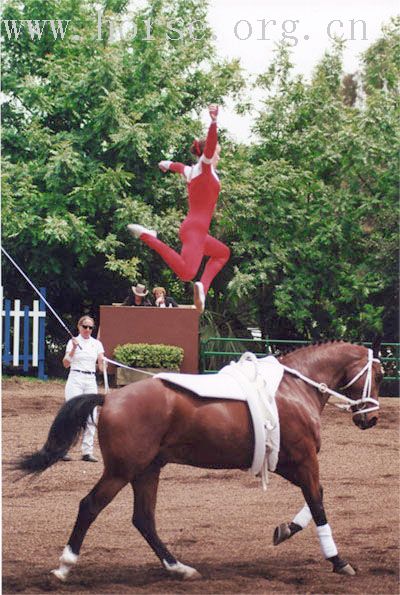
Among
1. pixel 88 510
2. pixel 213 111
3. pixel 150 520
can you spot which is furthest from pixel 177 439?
pixel 213 111

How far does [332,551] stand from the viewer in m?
6.53

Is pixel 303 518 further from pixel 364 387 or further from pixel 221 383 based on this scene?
pixel 221 383

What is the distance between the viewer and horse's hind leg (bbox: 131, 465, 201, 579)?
6.46 m

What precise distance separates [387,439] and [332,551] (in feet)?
22.2

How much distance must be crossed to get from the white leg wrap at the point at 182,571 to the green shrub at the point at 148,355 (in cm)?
903

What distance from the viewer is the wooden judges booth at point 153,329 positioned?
15875mm

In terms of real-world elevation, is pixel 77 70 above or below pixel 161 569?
above

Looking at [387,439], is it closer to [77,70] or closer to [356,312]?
[356,312]

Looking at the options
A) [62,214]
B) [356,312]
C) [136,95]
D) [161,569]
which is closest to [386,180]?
[356,312]

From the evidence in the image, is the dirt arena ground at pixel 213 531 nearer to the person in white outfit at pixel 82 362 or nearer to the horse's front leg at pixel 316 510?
the horse's front leg at pixel 316 510

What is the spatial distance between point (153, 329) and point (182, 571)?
9681mm

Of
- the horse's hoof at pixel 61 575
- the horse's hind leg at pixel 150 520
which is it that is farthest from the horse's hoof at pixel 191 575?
the horse's hoof at pixel 61 575

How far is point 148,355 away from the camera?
15.6m

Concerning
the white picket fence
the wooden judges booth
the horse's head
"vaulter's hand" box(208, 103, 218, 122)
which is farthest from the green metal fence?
"vaulter's hand" box(208, 103, 218, 122)
